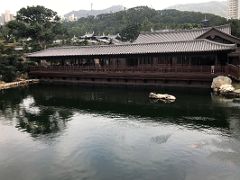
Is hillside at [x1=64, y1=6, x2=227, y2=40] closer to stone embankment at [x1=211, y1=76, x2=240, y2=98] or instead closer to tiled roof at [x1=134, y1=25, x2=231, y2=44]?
tiled roof at [x1=134, y1=25, x2=231, y2=44]

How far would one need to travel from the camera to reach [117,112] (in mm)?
32875

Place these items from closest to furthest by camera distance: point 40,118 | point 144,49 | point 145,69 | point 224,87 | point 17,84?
point 40,118 → point 224,87 → point 145,69 → point 144,49 → point 17,84

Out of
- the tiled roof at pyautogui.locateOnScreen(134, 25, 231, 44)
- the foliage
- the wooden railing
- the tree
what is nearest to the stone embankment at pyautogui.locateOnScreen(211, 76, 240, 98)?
the wooden railing

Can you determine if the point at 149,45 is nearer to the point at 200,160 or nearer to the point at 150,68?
the point at 150,68

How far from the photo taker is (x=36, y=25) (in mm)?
78438

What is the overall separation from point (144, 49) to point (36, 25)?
1497 inches

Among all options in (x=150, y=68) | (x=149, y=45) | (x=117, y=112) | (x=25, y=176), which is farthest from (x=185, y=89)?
(x=25, y=176)

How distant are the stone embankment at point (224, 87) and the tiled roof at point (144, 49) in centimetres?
462

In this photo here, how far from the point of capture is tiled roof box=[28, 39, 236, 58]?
147 ft

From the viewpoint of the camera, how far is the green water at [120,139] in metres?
17.8

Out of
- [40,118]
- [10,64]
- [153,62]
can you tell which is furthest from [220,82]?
[10,64]

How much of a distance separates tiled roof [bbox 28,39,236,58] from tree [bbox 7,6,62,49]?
62.9 feet

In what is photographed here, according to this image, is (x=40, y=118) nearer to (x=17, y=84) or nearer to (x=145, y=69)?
(x=145, y=69)

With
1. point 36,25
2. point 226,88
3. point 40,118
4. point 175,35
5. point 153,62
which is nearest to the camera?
→ point 40,118
